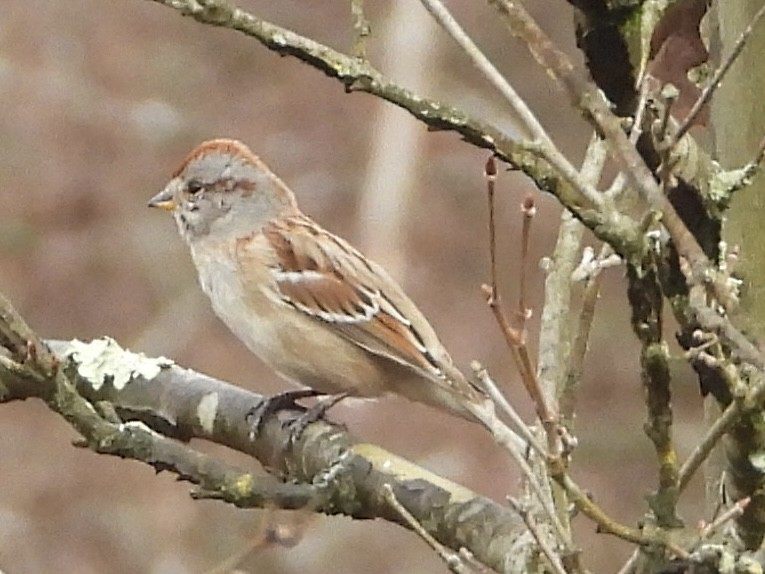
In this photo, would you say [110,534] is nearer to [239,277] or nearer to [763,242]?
[239,277]

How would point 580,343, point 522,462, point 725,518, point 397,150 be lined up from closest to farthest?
point 725,518, point 522,462, point 580,343, point 397,150

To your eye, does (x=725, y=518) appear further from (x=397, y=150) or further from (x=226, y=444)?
(x=397, y=150)

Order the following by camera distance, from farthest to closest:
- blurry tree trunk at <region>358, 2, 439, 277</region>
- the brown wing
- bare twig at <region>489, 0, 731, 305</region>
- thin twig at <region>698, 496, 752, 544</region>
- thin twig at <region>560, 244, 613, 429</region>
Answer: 1. blurry tree trunk at <region>358, 2, 439, 277</region>
2. the brown wing
3. thin twig at <region>560, 244, 613, 429</region>
4. thin twig at <region>698, 496, 752, 544</region>
5. bare twig at <region>489, 0, 731, 305</region>

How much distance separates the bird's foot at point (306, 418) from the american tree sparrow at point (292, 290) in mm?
223

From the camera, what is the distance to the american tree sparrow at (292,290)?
3627 mm

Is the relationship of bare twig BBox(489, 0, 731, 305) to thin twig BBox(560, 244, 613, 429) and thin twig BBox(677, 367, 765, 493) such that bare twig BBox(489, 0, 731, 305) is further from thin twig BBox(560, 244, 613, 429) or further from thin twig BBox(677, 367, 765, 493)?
thin twig BBox(560, 244, 613, 429)

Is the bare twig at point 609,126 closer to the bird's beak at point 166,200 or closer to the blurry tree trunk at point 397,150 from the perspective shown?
the bird's beak at point 166,200

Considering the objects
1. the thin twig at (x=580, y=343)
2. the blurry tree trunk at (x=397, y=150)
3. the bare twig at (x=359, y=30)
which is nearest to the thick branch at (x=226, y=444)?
the thin twig at (x=580, y=343)

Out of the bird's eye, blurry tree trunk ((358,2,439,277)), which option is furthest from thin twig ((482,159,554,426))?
blurry tree trunk ((358,2,439,277))

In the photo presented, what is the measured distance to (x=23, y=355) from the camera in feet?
6.76

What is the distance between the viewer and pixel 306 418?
287 cm

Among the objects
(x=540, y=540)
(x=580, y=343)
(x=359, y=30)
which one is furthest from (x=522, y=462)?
(x=359, y=30)

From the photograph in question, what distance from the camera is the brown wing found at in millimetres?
3617

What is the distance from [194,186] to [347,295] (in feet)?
1.62
